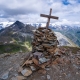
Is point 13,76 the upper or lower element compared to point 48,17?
lower

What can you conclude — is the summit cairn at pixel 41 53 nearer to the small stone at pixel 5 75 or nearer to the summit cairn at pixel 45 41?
the summit cairn at pixel 45 41

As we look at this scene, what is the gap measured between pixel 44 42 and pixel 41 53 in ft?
6.55

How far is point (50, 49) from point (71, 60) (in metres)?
4.30

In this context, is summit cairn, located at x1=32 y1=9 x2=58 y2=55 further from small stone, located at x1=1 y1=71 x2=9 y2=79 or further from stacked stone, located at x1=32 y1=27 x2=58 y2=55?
small stone, located at x1=1 y1=71 x2=9 y2=79

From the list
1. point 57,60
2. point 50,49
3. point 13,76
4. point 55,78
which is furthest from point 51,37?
point 13,76

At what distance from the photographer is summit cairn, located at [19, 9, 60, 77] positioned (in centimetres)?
2594

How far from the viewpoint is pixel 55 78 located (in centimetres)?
2494

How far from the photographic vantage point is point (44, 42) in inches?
1101

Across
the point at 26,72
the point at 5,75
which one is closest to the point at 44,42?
the point at 26,72

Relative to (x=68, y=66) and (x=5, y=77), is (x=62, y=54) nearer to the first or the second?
(x=68, y=66)

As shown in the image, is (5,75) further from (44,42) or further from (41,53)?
(44,42)

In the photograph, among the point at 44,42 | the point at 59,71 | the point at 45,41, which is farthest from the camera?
the point at 44,42

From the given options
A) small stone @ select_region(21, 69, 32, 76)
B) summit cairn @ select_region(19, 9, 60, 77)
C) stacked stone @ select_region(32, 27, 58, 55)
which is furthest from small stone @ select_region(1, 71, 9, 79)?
stacked stone @ select_region(32, 27, 58, 55)

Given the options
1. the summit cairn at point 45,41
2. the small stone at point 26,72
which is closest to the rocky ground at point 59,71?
the small stone at point 26,72
